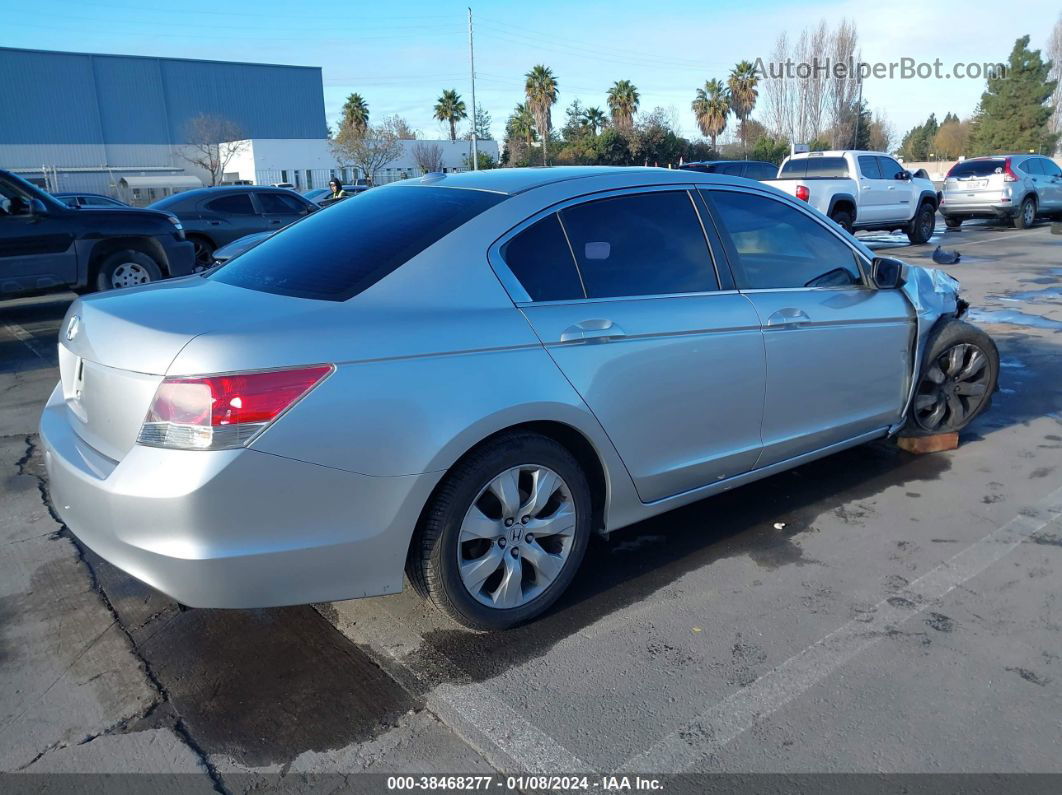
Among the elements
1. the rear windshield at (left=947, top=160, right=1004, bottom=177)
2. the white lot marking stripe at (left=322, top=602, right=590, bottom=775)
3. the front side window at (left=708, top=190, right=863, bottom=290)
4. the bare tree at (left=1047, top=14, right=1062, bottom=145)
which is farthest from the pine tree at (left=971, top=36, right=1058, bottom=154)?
the white lot marking stripe at (left=322, top=602, right=590, bottom=775)

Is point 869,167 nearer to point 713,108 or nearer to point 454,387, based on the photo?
point 454,387

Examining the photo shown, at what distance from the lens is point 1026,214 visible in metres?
20.5

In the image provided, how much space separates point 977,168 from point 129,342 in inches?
874

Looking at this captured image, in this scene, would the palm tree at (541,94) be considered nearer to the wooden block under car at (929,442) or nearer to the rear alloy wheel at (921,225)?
the rear alloy wheel at (921,225)

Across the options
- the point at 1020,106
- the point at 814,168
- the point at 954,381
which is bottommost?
the point at 954,381

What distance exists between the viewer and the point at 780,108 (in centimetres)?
4897

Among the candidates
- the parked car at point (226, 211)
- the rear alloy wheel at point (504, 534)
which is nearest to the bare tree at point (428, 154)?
the parked car at point (226, 211)

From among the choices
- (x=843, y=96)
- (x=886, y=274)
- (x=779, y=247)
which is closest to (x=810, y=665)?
(x=779, y=247)

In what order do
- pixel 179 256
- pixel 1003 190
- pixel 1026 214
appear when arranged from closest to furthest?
pixel 179 256, pixel 1003 190, pixel 1026 214

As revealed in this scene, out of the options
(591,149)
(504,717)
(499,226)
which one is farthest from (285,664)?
(591,149)

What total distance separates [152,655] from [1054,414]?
5.92 metres

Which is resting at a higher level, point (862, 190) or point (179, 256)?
point (862, 190)

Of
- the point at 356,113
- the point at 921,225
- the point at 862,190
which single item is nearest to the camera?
the point at 862,190

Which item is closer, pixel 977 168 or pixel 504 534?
pixel 504 534
